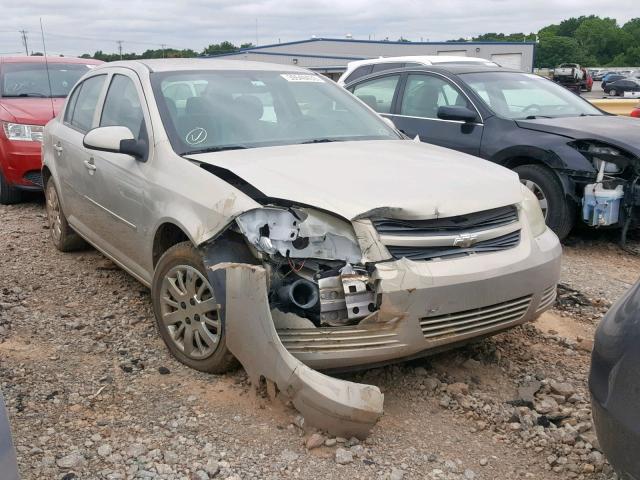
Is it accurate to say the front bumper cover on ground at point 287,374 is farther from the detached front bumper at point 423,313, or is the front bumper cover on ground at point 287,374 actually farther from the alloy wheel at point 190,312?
the alloy wheel at point 190,312

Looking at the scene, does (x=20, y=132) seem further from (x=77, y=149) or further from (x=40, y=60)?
(x=77, y=149)

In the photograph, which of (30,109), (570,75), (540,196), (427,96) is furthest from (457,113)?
(570,75)

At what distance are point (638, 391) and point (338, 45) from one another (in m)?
42.7

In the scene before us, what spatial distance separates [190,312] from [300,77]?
2.16 m

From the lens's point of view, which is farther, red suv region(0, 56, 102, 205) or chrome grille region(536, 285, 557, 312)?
red suv region(0, 56, 102, 205)

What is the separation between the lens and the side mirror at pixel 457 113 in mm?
6441

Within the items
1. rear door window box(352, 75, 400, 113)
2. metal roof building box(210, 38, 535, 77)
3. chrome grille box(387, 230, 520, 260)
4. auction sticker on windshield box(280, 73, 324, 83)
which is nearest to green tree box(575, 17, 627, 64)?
metal roof building box(210, 38, 535, 77)

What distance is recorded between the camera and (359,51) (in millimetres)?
42875

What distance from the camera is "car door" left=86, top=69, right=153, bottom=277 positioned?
157 inches

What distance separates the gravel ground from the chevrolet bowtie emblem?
777mm

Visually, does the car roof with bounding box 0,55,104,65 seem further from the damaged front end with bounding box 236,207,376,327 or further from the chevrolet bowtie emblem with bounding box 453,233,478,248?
the chevrolet bowtie emblem with bounding box 453,233,478,248

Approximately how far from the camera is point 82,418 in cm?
315

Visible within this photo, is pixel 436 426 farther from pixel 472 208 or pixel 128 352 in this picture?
pixel 128 352

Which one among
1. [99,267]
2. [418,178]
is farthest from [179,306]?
[99,267]
